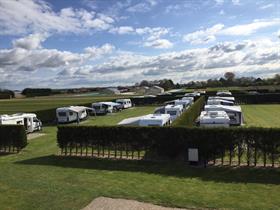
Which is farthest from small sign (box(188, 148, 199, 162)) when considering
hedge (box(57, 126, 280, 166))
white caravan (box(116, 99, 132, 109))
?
white caravan (box(116, 99, 132, 109))

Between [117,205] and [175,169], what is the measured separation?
509cm

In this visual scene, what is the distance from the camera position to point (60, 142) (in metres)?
18.3

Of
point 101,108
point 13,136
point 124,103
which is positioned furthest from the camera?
point 124,103

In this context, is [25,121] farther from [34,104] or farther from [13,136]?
[34,104]

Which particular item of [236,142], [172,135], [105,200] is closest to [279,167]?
[236,142]

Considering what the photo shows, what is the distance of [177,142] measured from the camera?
15.6 metres

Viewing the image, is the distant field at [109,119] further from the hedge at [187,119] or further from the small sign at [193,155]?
the small sign at [193,155]

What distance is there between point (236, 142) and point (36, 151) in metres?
11.8

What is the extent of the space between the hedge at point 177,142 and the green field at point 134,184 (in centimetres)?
85

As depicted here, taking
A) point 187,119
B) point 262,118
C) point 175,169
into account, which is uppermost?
point 187,119

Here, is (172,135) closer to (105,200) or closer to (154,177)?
(154,177)

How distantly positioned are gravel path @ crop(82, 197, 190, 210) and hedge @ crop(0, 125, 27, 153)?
37.4 ft

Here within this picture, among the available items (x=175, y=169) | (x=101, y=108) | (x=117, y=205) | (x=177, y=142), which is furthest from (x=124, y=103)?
(x=117, y=205)

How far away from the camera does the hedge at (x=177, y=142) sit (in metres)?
14.4
